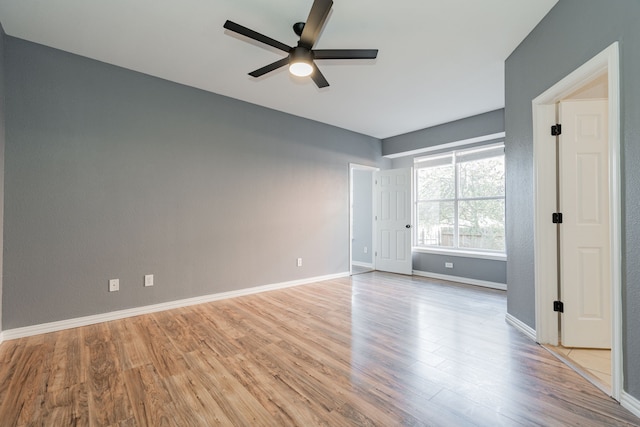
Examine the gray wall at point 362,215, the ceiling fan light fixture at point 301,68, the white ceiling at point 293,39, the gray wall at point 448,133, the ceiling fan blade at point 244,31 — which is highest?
the white ceiling at point 293,39

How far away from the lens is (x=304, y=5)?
2.23 meters

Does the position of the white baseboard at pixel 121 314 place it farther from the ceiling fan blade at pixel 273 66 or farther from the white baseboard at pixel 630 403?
the white baseboard at pixel 630 403

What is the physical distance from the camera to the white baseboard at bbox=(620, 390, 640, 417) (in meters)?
1.55

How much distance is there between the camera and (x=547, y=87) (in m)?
2.36

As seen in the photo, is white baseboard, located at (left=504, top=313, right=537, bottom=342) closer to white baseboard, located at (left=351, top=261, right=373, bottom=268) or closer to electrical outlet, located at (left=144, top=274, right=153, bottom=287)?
white baseboard, located at (left=351, top=261, right=373, bottom=268)

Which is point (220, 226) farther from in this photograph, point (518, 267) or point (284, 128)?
point (518, 267)

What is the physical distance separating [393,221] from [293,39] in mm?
3852

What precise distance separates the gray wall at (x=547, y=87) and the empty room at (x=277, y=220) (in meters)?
0.02

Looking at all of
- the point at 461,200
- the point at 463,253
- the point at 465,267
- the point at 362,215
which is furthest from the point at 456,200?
the point at 362,215

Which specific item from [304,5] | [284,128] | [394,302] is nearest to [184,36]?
[304,5]

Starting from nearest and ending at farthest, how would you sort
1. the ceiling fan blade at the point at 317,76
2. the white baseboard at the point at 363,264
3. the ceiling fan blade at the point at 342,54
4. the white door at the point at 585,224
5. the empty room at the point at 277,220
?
the empty room at the point at 277,220
the ceiling fan blade at the point at 342,54
the white door at the point at 585,224
the ceiling fan blade at the point at 317,76
the white baseboard at the point at 363,264

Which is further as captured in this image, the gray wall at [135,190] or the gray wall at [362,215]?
the gray wall at [362,215]

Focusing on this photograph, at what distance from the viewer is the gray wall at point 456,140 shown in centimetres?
447

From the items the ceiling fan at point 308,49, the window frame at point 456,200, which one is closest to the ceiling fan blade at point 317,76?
the ceiling fan at point 308,49
